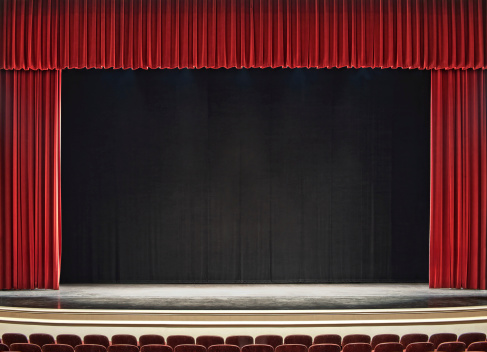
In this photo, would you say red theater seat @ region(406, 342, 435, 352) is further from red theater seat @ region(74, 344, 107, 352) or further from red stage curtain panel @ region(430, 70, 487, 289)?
red stage curtain panel @ region(430, 70, 487, 289)

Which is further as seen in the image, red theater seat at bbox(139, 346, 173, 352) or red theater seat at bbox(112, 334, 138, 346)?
red theater seat at bbox(112, 334, 138, 346)

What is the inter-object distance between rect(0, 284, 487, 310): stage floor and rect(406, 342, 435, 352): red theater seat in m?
2.42

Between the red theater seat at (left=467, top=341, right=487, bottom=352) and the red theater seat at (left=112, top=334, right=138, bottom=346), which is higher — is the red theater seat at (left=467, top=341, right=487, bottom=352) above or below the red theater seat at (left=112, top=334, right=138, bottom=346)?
above

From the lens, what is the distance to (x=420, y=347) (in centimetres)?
495

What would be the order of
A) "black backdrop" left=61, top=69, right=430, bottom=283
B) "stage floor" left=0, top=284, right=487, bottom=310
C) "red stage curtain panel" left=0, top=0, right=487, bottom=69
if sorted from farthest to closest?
"black backdrop" left=61, top=69, right=430, bottom=283 < "red stage curtain panel" left=0, top=0, right=487, bottom=69 < "stage floor" left=0, top=284, right=487, bottom=310

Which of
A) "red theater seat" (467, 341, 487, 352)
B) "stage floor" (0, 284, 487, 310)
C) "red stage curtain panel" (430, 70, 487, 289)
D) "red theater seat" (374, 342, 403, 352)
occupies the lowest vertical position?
"stage floor" (0, 284, 487, 310)

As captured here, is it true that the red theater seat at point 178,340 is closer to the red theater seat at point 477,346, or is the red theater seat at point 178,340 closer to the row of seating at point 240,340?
the row of seating at point 240,340

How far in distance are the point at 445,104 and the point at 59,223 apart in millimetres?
5801

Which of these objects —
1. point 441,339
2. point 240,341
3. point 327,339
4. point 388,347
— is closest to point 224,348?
point 240,341

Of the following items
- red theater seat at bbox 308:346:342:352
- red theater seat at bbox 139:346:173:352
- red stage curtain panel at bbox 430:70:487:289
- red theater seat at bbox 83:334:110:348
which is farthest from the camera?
red stage curtain panel at bbox 430:70:487:289

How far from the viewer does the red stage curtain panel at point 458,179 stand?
913 cm

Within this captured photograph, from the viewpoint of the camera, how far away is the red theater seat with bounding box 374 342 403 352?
4.98m

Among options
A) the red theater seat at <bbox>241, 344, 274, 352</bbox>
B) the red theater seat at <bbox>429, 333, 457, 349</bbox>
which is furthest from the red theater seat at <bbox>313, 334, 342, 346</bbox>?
the red theater seat at <bbox>429, 333, 457, 349</bbox>

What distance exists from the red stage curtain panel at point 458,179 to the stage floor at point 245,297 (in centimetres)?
49
